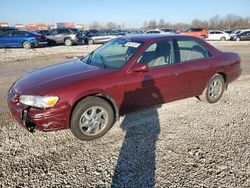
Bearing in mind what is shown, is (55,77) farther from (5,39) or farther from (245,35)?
(245,35)

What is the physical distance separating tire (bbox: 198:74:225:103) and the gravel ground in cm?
63

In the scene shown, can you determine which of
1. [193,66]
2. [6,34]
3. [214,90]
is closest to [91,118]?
[193,66]

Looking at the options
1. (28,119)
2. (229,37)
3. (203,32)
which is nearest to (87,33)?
(203,32)

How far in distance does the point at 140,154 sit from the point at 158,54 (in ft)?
6.39

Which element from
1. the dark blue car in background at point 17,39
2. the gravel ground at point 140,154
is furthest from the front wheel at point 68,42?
the gravel ground at point 140,154

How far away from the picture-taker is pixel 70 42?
22375 millimetres

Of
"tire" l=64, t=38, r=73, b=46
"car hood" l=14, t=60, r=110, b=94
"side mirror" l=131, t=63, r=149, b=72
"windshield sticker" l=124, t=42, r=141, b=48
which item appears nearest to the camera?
"car hood" l=14, t=60, r=110, b=94

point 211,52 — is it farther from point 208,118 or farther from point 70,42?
point 70,42

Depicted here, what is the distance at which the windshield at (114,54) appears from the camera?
413 cm

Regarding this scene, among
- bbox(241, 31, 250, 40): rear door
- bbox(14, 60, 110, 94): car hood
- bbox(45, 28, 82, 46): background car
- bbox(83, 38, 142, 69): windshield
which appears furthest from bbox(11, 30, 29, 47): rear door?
bbox(241, 31, 250, 40): rear door

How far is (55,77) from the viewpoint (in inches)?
149

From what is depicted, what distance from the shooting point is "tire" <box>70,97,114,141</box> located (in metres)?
3.55

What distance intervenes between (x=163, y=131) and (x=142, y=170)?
118 centimetres

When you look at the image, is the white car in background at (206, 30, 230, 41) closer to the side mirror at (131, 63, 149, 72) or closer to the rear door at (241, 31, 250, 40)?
the rear door at (241, 31, 250, 40)
